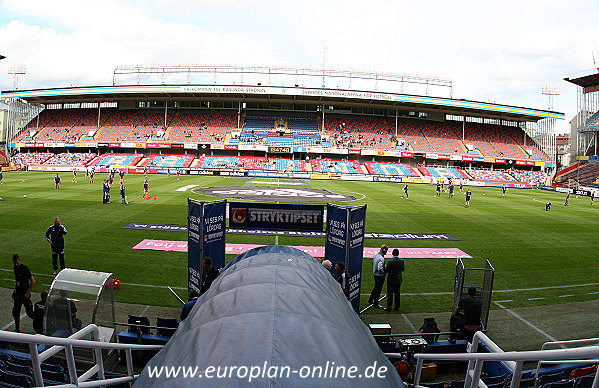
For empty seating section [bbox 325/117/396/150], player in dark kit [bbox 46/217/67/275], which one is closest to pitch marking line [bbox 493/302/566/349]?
player in dark kit [bbox 46/217/67/275]

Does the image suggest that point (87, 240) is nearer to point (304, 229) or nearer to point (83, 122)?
point (304, 229)

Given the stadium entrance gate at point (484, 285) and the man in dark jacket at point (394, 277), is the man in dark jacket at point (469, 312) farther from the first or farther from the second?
the man in dark jacket at point (394, 277)

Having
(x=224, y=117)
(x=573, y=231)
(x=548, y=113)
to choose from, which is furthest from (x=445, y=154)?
(x=573, y=231)

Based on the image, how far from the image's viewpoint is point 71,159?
6794cm

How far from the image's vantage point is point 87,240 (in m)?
17.1

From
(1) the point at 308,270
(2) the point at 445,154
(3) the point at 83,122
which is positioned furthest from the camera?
(3) the point at 83,122

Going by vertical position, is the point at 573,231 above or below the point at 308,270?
below

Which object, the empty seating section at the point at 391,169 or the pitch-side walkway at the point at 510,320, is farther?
the empty seating section at the point at 391,169

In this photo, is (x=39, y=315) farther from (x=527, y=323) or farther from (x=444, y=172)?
(x=444, y=172)

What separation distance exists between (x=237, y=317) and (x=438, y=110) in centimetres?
8615

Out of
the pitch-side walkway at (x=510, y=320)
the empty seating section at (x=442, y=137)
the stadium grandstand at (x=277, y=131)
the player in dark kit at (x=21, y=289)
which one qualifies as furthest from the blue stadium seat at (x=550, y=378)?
the empty seating section at (x=442, y=137)

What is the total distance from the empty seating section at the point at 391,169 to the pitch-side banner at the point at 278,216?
55.9 meters

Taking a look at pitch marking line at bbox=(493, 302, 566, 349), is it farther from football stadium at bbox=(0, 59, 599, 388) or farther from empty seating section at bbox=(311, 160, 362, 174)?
empty seating section at bbox=(311, 160, 362, 174)

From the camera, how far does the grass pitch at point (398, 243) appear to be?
1263 cm
